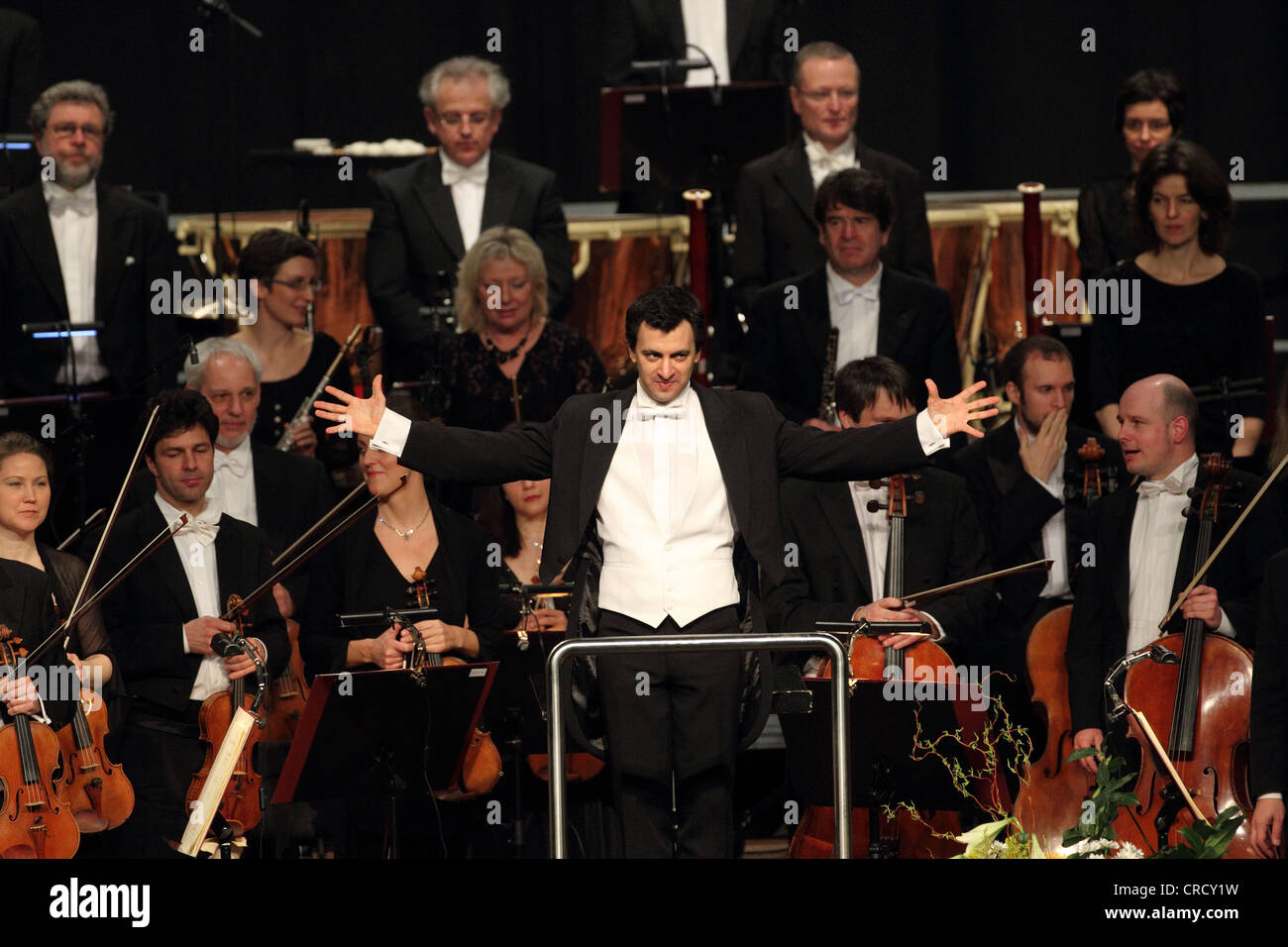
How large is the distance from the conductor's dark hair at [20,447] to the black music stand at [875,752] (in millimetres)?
1931

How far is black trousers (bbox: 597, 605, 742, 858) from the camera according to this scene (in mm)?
3943

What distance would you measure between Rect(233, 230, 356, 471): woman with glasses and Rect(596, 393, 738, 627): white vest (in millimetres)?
1930

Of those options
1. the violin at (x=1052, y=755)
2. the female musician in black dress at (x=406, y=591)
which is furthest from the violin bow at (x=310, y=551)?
the violin at (x=1052, y=755)

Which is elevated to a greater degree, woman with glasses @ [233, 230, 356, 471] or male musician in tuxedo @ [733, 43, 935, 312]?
male musician in tuxedo @ [733, 43, 935, 312]

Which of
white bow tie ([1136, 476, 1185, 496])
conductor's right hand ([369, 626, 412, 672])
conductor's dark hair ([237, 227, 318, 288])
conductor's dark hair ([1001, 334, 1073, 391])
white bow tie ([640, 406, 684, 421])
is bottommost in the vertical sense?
conductor's right hand ([369, 626, 412, 672])

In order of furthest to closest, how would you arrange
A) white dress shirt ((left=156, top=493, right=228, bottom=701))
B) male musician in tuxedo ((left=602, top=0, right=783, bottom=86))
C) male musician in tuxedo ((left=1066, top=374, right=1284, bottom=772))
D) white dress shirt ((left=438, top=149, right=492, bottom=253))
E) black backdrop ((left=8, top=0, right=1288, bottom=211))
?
1. black backdrop ((left=8, top=0, right=1288, bottom=211))
2. male musician in tuxedo ((left=602, top=0, right=783, bottom=86))
3. white dress shirt ((left=438, top=149, right=492, bottom=253))
4. white dress shirt ((left=156, top=493, right=228, bottom=701))
5. male musician in tuxedo ((left=1066, top=374, right=1284, bottom=772))

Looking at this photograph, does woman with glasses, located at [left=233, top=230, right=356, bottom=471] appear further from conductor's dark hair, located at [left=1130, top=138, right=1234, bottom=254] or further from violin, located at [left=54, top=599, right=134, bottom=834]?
conductor's dark hair, located at [left=1130, top=138, right=1234, bottom=254]

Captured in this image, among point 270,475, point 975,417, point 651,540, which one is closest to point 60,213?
point 270,475

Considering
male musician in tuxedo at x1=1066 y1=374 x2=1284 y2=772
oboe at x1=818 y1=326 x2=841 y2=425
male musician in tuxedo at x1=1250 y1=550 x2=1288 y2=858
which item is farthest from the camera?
oboe at x1=818 y1=326 x2=841 y2=425

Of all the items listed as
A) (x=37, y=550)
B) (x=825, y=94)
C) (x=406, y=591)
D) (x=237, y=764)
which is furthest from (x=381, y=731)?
(x=825, y=94)

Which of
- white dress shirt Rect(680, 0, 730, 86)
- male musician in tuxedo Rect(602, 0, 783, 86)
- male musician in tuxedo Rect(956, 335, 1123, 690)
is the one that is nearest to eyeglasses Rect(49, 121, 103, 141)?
male musician in tuxedo Rect(602, 0, 783, 86)

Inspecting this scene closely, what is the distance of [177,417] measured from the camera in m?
5.03
